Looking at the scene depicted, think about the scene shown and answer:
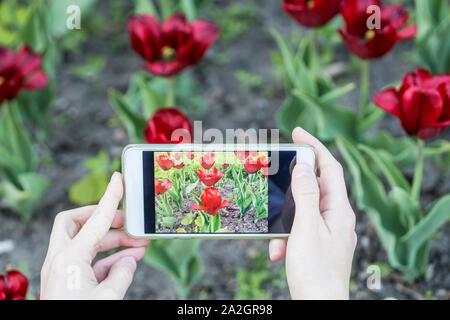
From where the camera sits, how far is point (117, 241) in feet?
3.85

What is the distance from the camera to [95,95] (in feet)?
7.08

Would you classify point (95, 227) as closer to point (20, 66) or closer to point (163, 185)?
point (163, 185)

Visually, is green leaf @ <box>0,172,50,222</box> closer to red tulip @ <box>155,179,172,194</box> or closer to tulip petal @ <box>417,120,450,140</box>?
red tulip @ <box>155,179,172,194</box>

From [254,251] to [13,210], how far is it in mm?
748

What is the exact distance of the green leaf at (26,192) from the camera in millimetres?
1614

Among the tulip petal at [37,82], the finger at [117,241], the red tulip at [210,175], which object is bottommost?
the finger at [117,241]

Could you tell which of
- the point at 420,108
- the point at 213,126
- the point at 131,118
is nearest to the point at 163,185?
the point at 131,118

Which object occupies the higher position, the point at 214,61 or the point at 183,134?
the point at 214,61

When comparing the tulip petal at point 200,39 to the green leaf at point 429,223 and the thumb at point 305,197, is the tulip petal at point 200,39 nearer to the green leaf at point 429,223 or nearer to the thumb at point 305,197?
the thumb at point 305,197

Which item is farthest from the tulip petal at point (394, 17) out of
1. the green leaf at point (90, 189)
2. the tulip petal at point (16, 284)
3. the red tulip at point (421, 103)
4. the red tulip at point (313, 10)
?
the tulip petal at point (16, 284)

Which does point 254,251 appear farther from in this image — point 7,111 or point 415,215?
point 7,111

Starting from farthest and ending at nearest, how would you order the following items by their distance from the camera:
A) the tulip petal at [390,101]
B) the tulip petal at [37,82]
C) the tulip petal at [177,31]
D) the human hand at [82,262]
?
1. the tulip petal at [37,82]
2. the tulip petal at [177,31]
3. the tulip petal at [390,101]
4. the human hand at [82,262]

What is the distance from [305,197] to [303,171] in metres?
0.06
